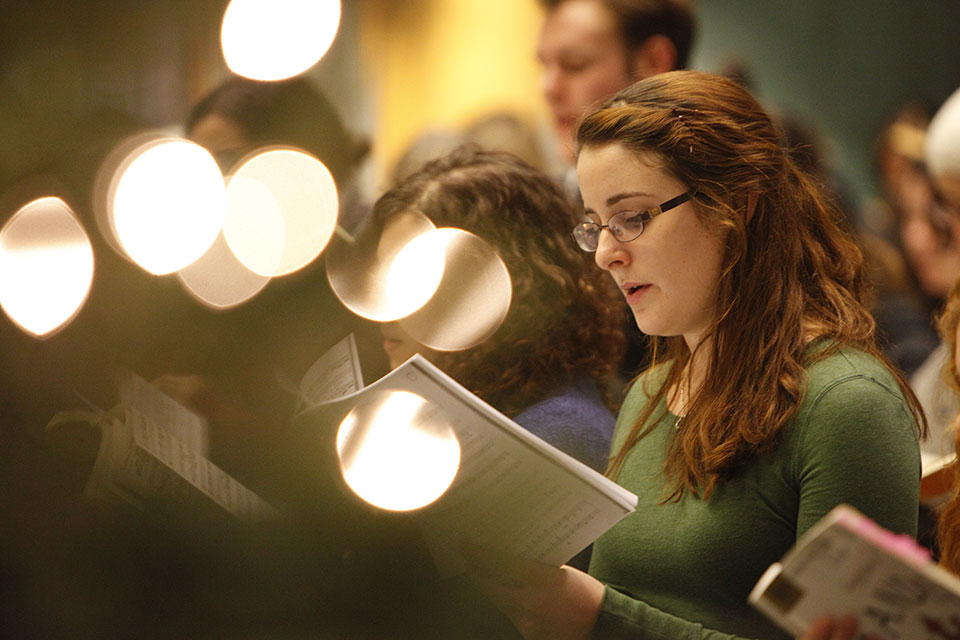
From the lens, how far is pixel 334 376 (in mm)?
1231

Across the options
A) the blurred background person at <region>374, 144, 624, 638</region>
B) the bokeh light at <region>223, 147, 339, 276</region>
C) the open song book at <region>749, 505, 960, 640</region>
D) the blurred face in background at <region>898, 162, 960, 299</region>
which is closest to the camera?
the open song book at <region>749, 505, 960, 640</region>

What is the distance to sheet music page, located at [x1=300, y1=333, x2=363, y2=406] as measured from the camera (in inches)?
45.9

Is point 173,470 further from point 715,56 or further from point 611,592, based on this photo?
point 715,56

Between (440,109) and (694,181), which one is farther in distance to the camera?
(440,109)

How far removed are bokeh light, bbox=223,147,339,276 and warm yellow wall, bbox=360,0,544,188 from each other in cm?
180

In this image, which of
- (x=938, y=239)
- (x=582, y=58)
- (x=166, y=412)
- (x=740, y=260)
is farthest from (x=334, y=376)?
(x=938, y=239)

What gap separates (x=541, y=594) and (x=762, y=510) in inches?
10.3

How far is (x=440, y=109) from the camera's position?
388 cm

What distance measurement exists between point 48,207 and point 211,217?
1.91ft

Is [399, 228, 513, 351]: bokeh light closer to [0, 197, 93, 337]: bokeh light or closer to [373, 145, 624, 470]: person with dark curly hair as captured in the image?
[373, 145, 624, 470]: person with dark curly hair

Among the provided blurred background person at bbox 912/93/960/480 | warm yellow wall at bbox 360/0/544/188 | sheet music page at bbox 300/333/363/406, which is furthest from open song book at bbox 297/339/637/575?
warm yellow wall at bbox 360/0/544/188

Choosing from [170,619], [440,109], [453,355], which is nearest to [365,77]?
[440,109]

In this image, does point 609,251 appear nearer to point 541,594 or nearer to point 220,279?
point 541,594

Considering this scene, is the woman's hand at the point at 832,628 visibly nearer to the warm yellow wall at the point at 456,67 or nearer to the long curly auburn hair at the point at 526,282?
the long curly auburn hair at the point at 526,282
